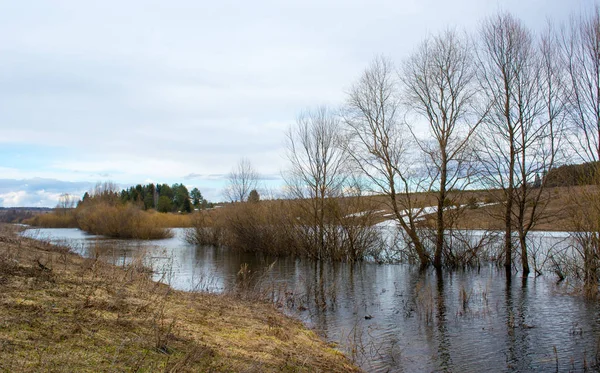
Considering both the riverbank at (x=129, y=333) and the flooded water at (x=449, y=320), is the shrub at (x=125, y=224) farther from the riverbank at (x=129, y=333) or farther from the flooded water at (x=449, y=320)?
the riverbank at (x=129, y=333)

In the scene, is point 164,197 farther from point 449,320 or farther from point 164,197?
point 449,320

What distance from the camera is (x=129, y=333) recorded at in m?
6.64

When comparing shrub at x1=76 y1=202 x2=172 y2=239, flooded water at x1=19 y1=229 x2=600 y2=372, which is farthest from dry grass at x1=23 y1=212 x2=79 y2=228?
flooded water at x1=19 y1=229 x2=600 y2=372

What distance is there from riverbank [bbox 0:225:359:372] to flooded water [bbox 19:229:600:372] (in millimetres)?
1473

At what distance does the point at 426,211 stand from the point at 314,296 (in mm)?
10970

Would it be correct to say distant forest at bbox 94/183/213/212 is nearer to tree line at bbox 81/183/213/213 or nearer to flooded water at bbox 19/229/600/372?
tree line at bbox 81/183/213/213

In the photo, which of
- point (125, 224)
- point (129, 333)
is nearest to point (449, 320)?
point (129, 333)

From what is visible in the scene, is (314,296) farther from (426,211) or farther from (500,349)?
(426,211)

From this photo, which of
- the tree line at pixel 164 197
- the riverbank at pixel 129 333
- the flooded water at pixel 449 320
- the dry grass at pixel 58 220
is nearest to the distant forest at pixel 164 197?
the tree line at pixel 164 197

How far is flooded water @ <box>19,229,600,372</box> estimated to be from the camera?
345 inches

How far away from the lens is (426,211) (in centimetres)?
2412

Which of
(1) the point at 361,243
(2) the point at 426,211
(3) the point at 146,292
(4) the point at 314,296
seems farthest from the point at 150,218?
(3) the point at 146,292

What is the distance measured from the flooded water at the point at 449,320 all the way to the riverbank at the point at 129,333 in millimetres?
1473

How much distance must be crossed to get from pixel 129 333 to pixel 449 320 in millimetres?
8317
